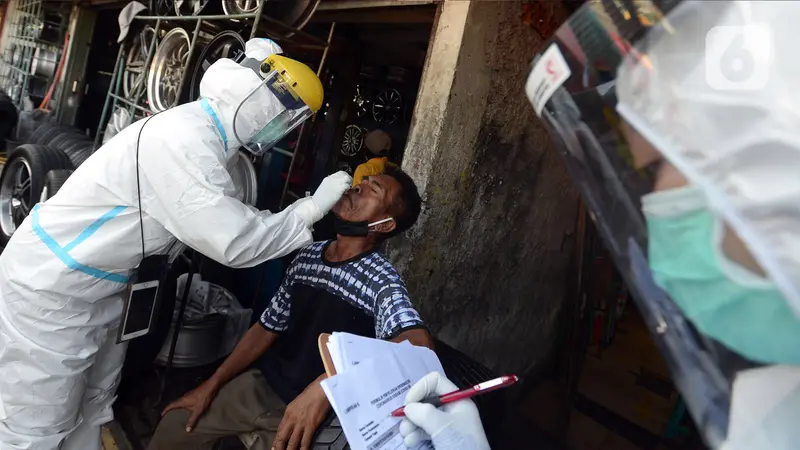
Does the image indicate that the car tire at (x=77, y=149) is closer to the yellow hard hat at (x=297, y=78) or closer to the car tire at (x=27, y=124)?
the car tire at (x=27, y=124)

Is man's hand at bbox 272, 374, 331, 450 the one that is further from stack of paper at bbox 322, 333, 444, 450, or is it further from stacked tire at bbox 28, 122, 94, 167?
stacked tire at bbox 28, 122, 94, 167

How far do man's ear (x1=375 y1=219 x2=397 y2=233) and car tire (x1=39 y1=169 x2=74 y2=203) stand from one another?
311 centimetres

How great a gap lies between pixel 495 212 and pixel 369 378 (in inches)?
75.2

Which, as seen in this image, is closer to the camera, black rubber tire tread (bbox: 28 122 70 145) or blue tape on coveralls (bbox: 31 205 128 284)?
blue tape on coveralls (bbox: 31 205 128 284)

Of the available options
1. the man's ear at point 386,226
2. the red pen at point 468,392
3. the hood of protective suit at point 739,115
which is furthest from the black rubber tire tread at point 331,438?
the hood of protective suit at point 739,115

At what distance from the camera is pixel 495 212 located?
2.93m

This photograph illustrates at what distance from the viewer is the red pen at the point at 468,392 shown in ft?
3.70

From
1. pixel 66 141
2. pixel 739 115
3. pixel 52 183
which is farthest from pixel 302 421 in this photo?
pixel 66 141

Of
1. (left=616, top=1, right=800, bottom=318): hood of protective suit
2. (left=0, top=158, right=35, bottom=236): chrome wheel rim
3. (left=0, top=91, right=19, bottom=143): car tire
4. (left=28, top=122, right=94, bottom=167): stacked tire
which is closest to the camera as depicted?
(left=616, top=1, right=800, bottom=318): hood of protective suit

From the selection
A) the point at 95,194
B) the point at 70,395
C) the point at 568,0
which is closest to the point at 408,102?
the point at 568,0

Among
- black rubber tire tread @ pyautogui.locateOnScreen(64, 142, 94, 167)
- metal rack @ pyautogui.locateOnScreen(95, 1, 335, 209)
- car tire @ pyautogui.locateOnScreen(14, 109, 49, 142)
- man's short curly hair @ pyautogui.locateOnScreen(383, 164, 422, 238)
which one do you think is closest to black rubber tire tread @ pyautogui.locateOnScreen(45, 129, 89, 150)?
black rubber tire tread @ pyautogui.locateOnScreen(64, 142, 94, 167)

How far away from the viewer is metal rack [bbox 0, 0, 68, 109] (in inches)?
323

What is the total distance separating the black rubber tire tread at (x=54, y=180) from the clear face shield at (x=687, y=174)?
13.7 feet

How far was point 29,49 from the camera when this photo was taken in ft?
28.0
